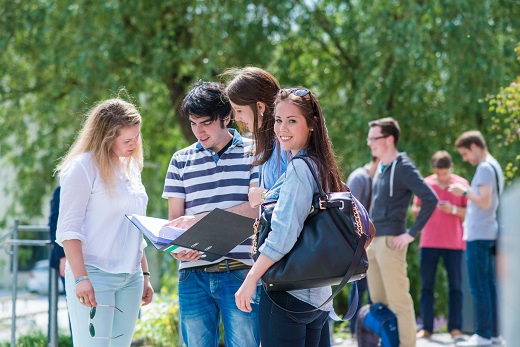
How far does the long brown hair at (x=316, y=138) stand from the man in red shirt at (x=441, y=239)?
495 cm

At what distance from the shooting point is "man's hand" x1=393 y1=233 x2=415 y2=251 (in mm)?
6445

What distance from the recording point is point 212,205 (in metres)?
4.00

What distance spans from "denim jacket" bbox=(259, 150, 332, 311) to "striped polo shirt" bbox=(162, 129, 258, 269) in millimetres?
741

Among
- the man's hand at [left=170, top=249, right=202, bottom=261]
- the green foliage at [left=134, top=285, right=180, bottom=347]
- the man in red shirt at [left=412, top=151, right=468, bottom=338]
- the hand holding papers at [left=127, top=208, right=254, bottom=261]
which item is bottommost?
the green foliage at [left=134, top=285, right=180, bottom=347]

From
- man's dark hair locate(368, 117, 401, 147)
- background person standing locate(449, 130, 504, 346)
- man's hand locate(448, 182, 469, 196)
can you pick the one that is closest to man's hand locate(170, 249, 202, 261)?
man's dark hair locate(368, 117, 401, 147)

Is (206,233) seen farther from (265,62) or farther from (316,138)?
(265,62)

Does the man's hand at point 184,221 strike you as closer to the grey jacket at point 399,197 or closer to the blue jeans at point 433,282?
the grey jacket at point 399,197

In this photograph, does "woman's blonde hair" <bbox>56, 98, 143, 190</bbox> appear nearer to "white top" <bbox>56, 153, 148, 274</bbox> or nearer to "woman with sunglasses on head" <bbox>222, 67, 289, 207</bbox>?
"white top" <bbox>56, 153, 148, 274</bbox>

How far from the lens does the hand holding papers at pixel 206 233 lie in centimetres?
360

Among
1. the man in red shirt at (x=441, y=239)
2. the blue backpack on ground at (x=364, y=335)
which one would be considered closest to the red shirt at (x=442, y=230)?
the man in red shirt at (x=441, y=239)

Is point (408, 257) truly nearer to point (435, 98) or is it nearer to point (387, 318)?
point (435, 98)

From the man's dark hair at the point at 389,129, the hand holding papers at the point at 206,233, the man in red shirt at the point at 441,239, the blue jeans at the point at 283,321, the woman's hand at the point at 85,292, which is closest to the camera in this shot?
the blue jeans at the point at 283,321

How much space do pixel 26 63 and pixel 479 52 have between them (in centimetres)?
676

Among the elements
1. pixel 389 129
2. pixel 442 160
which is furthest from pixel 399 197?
pixel 442 160
